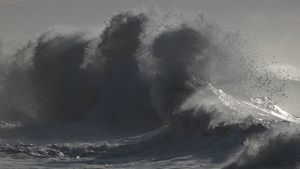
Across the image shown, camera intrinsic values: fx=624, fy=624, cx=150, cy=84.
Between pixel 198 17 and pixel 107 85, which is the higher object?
pixel 198 17

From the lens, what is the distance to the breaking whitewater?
1380 cm

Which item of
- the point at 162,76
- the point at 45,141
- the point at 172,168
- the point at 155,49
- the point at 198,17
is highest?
the point at 198,17

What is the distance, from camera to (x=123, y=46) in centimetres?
2659

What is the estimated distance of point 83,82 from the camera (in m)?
27.4

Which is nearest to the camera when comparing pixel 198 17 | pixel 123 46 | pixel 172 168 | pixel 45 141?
pixel 172 168

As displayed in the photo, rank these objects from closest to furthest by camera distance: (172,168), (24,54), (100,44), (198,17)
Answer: (172,168), (198,17), (100,44), (24,54)

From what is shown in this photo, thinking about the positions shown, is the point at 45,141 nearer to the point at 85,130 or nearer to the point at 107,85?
the point at 85,130

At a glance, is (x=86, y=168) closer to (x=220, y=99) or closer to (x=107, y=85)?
(x=220, y=99)

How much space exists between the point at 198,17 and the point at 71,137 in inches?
316

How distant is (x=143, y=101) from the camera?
22797mm

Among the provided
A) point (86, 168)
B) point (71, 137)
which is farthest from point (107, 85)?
point (86, 168)

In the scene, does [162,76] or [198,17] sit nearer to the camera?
[162,76]

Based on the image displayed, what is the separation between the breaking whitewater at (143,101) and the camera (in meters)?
13.8

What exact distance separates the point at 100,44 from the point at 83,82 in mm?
2050
